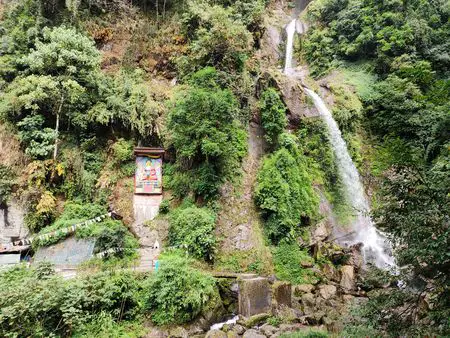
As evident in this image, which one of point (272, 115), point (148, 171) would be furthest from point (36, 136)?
point (272, 115)

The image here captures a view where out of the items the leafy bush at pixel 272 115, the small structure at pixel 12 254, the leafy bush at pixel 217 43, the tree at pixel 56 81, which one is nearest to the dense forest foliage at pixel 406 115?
the leafy bush at pixel 272 115

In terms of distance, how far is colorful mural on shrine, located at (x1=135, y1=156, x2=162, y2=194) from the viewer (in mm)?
15570

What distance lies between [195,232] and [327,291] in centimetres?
589

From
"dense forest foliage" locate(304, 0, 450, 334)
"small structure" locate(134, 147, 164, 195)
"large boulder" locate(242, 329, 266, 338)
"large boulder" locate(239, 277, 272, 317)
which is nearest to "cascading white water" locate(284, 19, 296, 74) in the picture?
"dense forest foliage" locate(304, 0, 450, 334)

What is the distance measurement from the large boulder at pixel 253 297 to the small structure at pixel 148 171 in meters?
6.37

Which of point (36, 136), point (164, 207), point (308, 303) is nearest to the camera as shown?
point (308, 303)

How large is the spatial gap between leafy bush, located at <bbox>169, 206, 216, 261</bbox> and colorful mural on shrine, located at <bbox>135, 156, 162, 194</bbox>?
7.80 ft

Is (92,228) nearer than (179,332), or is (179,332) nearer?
(179,332)

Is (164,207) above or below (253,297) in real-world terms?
above

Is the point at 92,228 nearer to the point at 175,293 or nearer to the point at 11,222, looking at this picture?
the point at 11,222

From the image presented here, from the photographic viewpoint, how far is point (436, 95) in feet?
47.9

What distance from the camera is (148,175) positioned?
15758mm

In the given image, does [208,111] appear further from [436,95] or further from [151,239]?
[436,95]

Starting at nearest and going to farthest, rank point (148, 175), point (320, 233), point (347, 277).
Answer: point (347, 277)
point (148, 175)
point (320, 233)
